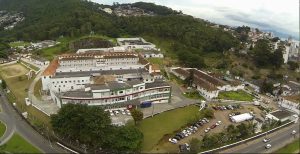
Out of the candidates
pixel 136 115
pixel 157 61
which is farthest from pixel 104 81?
pixel 157 61

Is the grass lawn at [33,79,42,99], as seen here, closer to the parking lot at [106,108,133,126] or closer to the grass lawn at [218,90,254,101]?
the parking lot at [106,108,133,126]

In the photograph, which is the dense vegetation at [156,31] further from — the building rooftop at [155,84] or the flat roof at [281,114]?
the flat roof at [281,114]

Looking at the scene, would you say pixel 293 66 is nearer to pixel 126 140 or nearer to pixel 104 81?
pixel 104 81

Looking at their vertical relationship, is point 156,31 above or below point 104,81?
above

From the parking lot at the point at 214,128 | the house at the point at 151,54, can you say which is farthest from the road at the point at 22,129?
the house at the point at 151,54

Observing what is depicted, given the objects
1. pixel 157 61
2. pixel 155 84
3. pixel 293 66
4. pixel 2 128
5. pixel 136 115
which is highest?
pixel 155 84

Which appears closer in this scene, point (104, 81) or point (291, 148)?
point (291, 148)

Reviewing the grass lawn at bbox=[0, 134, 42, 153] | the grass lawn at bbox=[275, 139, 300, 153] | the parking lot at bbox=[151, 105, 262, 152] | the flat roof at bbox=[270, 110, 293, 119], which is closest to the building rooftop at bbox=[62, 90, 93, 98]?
the grass lawn at bbox=[0, 134, 42, 153]

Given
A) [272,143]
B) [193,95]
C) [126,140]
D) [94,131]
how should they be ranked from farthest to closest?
[193,95], [272,143], [126,140], [94,131]
